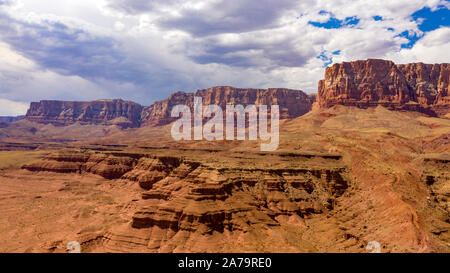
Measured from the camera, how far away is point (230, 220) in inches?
2346

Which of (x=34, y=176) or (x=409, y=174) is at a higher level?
(x=409, y=174)

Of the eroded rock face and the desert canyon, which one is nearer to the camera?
the desert canyon

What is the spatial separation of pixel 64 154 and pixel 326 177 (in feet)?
443

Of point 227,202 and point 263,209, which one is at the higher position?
point 227,202

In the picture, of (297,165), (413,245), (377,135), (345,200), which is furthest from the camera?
(377,135)

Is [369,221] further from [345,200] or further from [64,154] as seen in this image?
[64,154]

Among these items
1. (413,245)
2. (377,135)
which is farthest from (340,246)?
(377,135)

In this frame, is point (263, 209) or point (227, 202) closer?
point (227, 202)

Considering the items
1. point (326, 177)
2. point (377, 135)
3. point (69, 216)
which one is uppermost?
point (377, 135)

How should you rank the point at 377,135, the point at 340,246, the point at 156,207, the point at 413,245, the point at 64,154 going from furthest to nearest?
the point at 64,154, the point at 377,135, the point at 156,207, the point at 340,246, the point at 413,245

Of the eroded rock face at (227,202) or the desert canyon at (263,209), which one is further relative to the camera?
the eroded rock face at (227,202)

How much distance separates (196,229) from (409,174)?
175 ft

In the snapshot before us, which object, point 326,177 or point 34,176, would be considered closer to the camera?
point 326,177

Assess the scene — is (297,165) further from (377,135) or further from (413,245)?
(377,135)
